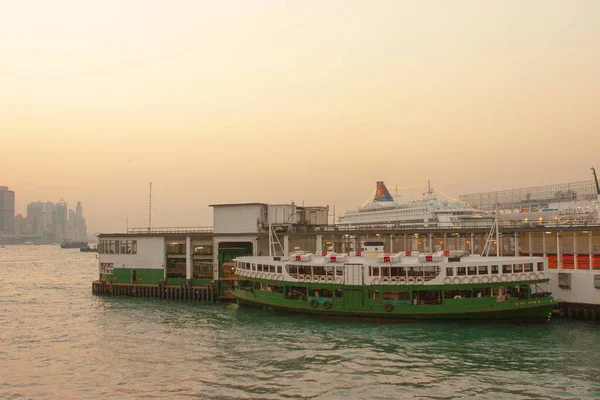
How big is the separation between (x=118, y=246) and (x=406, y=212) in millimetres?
72506

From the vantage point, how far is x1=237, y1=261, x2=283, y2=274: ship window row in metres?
42.3

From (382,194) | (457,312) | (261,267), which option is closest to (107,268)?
(261,267)

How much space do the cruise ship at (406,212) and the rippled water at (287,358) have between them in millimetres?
57744

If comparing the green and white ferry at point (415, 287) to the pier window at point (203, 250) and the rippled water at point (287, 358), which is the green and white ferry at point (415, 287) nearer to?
the rippled water at point (287, 358)

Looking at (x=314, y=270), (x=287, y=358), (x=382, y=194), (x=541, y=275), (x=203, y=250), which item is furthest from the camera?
(x=382, y=194)

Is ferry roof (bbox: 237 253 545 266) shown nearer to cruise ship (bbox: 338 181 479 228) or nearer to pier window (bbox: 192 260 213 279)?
pier window (bbox: 192 260 213 279)

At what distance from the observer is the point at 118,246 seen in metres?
57.4

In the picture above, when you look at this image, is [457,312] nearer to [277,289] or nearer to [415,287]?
[415,287]

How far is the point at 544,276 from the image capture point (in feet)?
121

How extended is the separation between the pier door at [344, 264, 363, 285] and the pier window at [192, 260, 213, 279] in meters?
19.9

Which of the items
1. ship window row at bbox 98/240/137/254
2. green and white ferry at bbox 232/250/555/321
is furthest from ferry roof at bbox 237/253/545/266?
ship window row at bbox 98/240/137/254

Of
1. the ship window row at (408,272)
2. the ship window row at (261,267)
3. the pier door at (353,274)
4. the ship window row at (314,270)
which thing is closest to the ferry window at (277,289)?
the ship window row at (261,267)

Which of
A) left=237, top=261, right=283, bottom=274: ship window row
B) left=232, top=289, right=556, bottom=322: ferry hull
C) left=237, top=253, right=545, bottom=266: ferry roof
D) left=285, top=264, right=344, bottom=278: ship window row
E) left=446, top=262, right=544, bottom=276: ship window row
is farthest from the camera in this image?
left=237, top=261, right=283, bottom=274: ship window row

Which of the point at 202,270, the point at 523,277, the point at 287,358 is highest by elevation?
the point at 523,277
